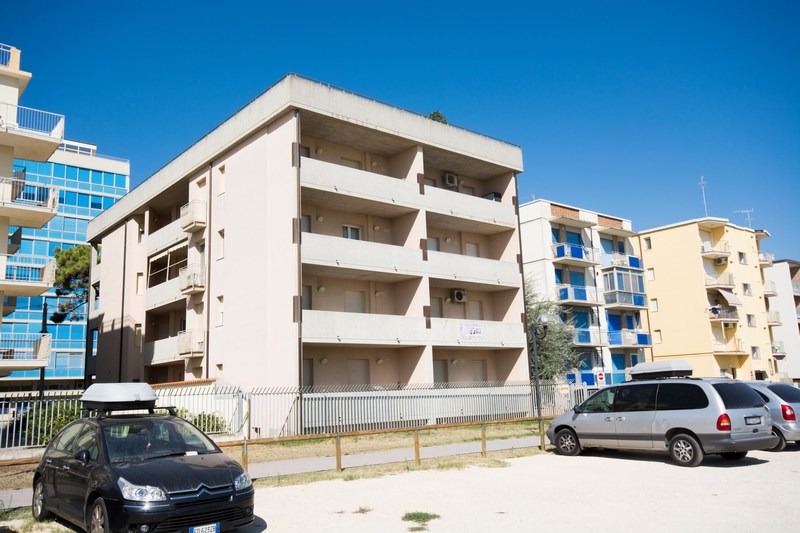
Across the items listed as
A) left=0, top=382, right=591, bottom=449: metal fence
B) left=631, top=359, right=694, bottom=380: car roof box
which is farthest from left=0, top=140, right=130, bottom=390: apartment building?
left=631, top=359, right=694, bottom=380: car roof box

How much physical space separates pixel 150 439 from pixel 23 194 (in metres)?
22.1

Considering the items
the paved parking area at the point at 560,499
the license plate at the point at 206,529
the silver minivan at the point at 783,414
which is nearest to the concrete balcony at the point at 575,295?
the silver minivan at the point at 783,414

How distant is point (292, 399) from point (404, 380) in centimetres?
695

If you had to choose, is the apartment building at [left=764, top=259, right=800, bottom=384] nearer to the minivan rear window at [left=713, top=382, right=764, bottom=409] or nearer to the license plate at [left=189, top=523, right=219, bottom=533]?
the minivan rear window at [left=713, top=382, right=764, bottom=409]

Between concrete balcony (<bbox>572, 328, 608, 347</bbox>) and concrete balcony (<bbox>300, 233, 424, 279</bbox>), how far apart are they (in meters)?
15.5

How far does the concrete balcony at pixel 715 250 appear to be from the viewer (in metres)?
50.2

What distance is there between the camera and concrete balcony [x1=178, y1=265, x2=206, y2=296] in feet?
98.1

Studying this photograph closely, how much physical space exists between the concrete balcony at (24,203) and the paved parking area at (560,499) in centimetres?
1961

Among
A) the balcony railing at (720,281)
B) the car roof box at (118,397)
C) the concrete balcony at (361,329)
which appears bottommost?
the car roof box at (118,397)

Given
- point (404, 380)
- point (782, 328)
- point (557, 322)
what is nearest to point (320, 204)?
point (404, 380)

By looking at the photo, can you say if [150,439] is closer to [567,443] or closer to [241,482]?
[241,482]

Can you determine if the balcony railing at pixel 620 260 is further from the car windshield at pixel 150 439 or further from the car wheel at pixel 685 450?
the car windshield at pixel 150 439

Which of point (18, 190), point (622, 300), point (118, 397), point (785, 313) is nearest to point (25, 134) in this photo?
point (18, 190)

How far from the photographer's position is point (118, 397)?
33.1 ft
